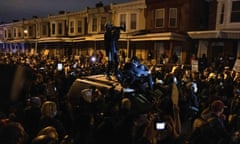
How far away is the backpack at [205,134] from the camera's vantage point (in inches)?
175

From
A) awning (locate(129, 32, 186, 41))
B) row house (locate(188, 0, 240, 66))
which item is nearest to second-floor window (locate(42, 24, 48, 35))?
awning (locate(129, 32, 186, 41))

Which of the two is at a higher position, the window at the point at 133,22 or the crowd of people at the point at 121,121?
the window at the point at 133,22

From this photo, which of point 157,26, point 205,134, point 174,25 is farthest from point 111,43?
point 157,26

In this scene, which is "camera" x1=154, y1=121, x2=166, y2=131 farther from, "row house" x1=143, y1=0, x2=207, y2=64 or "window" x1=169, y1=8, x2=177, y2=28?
"window" x1=169, y1=8, x2=177, y2=28

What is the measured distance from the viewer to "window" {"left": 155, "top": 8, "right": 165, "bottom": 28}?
25.3m

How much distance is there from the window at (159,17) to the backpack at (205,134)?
2144 cm

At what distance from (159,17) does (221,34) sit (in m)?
7.18

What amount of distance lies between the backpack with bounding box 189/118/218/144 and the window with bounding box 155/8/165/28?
21439 mm

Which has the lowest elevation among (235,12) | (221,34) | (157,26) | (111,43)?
(111,43)

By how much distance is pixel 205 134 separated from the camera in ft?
14.6

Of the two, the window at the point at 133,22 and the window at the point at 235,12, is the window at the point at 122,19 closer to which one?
the window at the point at 133,22

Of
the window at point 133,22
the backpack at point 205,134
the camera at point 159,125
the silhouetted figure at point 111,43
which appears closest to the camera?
the backpack at point 205,134

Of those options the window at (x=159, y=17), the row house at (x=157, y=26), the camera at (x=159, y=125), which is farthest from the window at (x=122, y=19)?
the camera at (x=159, y=125)

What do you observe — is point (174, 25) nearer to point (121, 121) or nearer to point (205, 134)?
→ point (121, 121)
